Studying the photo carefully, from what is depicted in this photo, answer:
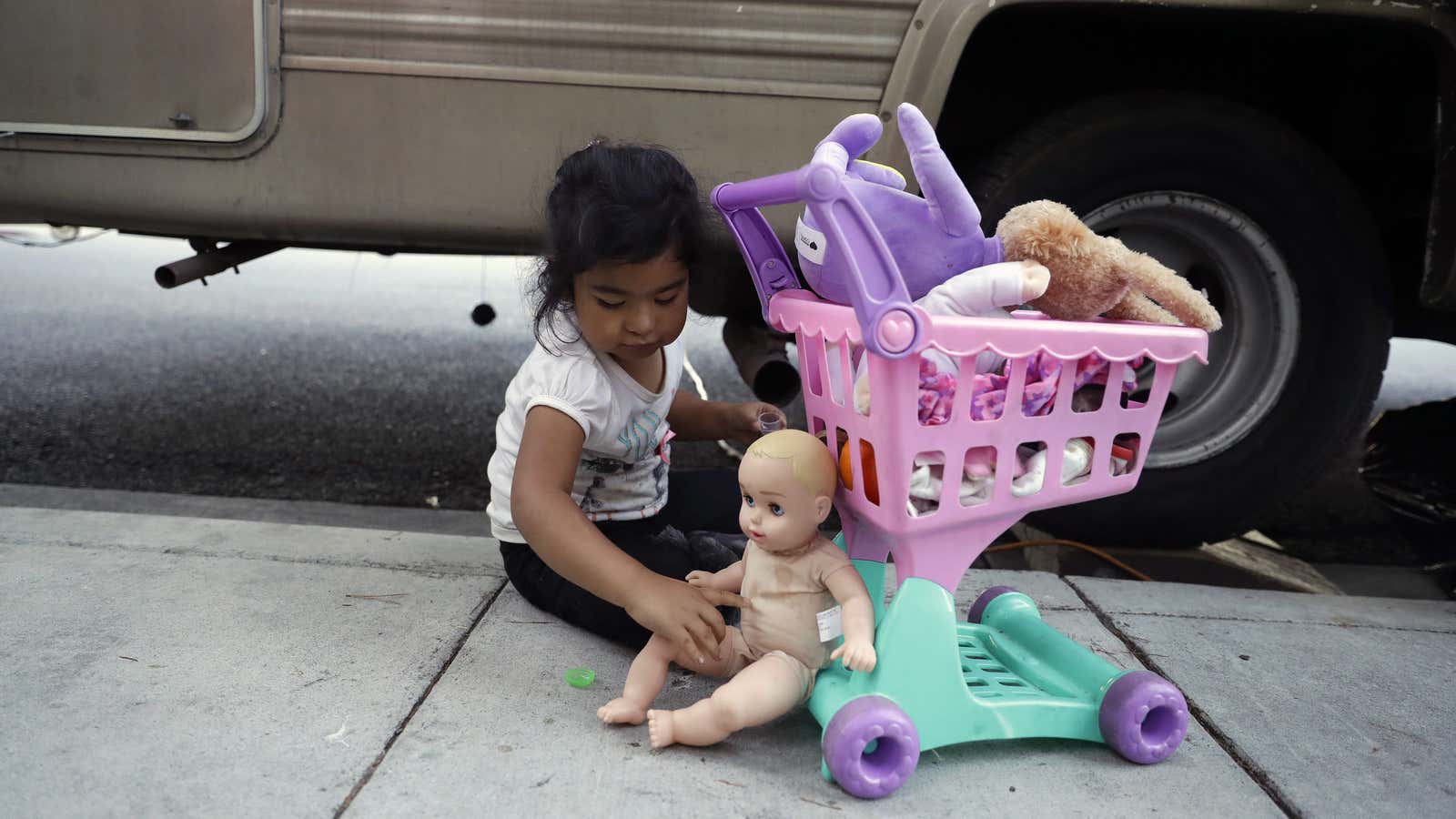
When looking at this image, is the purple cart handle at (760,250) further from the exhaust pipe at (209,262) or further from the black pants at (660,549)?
the exhaust pipe at (209,262)

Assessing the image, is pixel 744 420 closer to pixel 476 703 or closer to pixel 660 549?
pixel 660 549

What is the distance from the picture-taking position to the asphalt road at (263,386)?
11.4 feet

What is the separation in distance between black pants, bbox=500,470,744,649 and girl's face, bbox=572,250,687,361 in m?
0.41

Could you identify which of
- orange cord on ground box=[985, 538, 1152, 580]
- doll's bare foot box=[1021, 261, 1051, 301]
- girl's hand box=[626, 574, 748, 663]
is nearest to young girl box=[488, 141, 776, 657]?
girl's hand box=[626, 574, 748, 663]

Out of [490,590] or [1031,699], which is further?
[490,590]

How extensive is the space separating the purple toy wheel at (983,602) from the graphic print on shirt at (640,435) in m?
0.70

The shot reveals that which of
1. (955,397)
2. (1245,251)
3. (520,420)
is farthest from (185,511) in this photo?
(1245,251)

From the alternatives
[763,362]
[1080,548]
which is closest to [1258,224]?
[1080,548]

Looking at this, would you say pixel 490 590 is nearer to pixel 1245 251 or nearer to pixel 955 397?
pixel 955 397

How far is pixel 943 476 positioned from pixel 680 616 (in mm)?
454

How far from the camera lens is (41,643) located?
73.4 inches

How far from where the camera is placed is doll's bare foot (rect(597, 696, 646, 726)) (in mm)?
1671

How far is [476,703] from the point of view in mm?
1741

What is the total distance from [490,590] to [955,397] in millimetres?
1124
